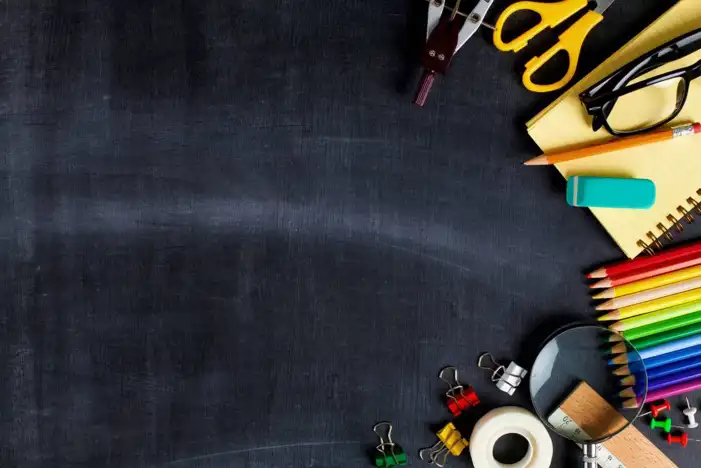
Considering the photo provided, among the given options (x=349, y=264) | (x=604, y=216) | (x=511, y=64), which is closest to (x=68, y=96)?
(x=349, y=264)

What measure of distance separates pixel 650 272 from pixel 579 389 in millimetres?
153

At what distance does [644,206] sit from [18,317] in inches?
27.8

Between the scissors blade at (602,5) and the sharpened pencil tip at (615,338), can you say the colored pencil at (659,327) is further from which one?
the scissors blade at (602,5)

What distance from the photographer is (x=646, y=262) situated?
786 mm

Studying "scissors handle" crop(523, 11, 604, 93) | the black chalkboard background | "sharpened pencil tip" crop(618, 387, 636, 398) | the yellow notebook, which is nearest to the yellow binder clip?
the black chalkboard background

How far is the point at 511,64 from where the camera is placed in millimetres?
781

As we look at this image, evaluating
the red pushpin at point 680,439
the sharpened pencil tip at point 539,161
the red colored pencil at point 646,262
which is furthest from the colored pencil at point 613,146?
the red pushpin at point 680,439

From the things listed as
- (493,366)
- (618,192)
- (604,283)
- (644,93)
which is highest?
(644,93)

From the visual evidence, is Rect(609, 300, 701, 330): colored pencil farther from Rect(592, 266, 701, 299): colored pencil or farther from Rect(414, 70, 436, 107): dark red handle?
Rect(414, 70, 436, 107): dark red handle

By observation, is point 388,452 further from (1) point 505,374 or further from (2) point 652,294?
(2) point 652,294

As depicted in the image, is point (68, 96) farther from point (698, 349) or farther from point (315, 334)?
point (698, 349)

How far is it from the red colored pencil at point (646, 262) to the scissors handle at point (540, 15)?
266 mm

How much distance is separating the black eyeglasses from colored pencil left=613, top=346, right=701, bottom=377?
25cm

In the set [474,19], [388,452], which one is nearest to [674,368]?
[388,452]
